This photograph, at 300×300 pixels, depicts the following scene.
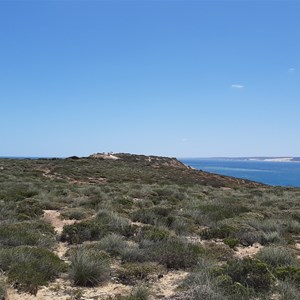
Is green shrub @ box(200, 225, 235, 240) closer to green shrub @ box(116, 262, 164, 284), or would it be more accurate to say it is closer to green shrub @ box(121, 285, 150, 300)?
green shrub @ box(116, 262, 164, 284)

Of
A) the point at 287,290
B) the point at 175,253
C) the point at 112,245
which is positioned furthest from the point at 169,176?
the point at 287,290

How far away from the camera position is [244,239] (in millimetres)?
10734

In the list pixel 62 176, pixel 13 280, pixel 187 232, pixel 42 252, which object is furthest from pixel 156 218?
pixel 62 176

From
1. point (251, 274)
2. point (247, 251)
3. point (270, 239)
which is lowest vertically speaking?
point (247, 251)

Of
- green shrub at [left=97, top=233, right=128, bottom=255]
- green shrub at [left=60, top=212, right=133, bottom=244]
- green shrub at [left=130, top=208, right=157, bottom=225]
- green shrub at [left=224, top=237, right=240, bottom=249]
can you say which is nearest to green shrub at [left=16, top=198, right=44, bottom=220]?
green shrub at [left=60, top=212, right=133, bottom=244]

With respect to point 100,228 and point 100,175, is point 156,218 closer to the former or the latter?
point 100,228

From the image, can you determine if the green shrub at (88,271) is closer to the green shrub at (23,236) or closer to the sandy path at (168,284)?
the sandy path at (168,284)

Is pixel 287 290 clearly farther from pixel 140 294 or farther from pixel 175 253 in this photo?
pixel 175 253

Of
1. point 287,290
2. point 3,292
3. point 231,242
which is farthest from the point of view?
point 231,242

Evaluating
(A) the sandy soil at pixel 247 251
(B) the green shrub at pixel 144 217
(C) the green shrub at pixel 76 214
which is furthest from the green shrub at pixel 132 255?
(C) the green shrub at pixel 76 214

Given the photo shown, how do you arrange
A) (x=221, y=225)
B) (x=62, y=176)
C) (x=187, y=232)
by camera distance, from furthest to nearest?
(x=62, y=176), (x=221, y=225), (x=187, y=232)

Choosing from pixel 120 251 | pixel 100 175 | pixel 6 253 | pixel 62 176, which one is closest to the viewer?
pixel 6 253

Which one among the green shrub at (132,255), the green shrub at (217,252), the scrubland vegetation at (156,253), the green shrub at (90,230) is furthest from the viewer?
the green shrub at (90,230)

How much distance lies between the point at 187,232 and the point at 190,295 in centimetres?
578
